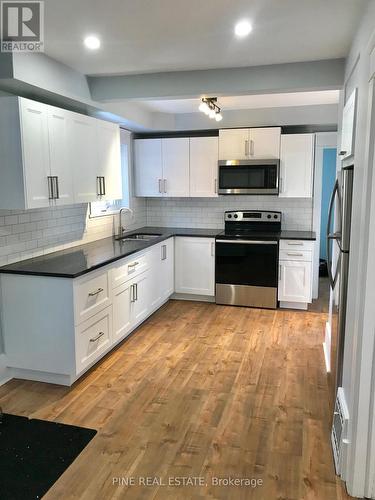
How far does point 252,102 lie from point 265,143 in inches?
22.1

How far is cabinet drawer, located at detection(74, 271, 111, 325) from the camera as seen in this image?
3055 mm

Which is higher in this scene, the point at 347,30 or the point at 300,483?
the point at 347,30

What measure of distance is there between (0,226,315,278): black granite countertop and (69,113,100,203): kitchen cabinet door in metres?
0.51

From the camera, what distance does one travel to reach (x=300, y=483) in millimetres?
2131

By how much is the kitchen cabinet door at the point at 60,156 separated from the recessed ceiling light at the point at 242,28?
152cm

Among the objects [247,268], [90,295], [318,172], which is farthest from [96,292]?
[318,172]

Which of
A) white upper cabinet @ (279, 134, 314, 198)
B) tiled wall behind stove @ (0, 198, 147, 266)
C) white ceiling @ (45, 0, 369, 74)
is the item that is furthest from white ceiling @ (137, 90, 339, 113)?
tiled wall behind stove @ (0, 198, 147, 266)

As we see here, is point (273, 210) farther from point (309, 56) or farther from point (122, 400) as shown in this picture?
point (122, 400)

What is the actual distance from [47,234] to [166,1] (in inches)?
88.9

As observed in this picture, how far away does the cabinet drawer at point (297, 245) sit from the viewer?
479 centimetres

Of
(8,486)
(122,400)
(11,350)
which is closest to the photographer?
(8,486)

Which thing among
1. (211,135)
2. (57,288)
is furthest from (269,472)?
(211,135)

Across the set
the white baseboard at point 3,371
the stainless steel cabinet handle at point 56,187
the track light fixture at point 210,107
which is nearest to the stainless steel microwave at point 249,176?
the track light fixture at point 210,107

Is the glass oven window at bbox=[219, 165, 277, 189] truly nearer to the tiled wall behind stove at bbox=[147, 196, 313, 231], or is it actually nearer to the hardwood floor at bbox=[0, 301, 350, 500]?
the tiled wall behind stove at bbox=[147, 196, 313, 231]
